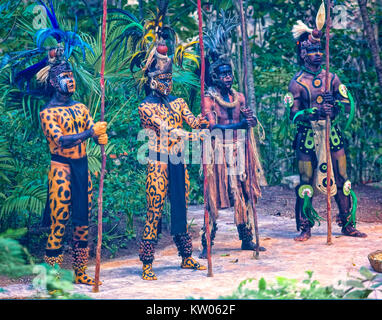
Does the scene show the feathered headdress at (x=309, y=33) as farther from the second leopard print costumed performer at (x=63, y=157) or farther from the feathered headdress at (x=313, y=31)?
the second leopard print costumed performer at (x=63, y=157)

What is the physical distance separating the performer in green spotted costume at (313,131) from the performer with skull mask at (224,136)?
34.5 inches

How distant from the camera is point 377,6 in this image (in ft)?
36.4

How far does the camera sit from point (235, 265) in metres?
6.48

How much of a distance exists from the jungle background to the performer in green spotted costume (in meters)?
0.34

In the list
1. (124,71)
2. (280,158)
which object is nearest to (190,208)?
(280,158)

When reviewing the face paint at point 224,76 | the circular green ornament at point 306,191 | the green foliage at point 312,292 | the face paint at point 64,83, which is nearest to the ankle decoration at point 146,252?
the face paint at point 64,83

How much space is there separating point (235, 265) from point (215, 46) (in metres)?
2.40

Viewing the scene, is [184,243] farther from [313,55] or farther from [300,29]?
[300,29]

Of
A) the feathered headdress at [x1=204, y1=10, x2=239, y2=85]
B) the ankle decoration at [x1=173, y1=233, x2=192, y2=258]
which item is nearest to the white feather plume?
the feathered headdress at [x1=204, y1=10, x2=239, y2=85]

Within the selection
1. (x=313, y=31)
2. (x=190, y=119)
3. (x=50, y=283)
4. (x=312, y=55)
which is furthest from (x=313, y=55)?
(x=50, y=283)

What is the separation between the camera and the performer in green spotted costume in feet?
24.7

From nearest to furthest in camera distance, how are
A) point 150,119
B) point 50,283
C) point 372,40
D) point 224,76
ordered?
point 50,283 → point 150,119 → point 224,76 → point 372,40

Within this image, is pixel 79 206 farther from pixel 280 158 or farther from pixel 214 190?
pixel 280 158

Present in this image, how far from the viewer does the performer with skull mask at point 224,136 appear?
6855 millimetres
